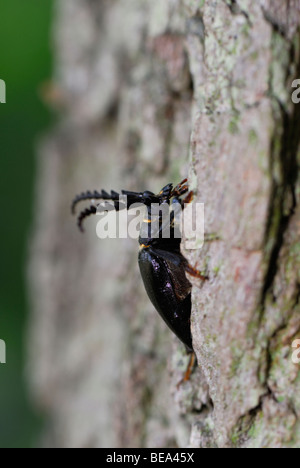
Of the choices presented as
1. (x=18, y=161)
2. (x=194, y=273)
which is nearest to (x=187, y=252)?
(x=194, y=273)

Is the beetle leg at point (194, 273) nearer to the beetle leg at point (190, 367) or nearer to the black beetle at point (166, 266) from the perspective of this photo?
the black beetle at point (166, 266)

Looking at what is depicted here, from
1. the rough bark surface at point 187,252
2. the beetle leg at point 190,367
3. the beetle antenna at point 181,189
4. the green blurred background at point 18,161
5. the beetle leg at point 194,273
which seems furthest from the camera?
the green blurred background at point 18,161

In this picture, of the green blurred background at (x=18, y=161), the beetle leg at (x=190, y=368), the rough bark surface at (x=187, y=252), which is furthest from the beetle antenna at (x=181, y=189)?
the green blurred background at (x=18, y=161)

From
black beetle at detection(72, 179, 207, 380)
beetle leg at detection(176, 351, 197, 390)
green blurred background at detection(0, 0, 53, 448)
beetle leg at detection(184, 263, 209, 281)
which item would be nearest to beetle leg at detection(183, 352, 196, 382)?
beetle leg at detection(176, 351, 197, 390)

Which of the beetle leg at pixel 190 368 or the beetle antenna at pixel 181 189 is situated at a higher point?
the beetle antenna at pixel 181 189

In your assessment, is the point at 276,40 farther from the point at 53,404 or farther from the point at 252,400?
the point at 53,404

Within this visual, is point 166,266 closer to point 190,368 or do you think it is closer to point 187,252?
point 187,252
